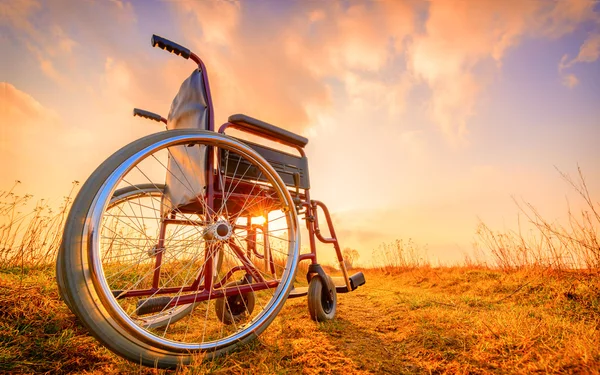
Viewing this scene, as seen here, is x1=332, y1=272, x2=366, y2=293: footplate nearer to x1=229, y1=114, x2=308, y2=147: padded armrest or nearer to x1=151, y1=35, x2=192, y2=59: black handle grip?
x1=229, y1=114, x2=308, y2=147: padded armrest

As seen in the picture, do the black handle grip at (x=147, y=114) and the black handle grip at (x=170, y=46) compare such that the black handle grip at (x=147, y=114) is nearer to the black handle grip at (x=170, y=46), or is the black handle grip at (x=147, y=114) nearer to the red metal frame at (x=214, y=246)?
the red metal frame at (x=214, y=246)

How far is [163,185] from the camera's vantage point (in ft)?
6.76

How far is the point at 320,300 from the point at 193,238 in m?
0.94

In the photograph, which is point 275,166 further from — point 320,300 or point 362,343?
point 362,343

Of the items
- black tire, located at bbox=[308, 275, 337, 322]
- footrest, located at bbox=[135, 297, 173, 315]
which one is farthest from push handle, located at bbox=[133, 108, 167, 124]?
black tire, located at bbox=[308, 275, 337, 322]

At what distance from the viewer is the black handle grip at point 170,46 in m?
1.44

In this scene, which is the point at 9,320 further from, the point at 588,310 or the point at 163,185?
the point at 588,310

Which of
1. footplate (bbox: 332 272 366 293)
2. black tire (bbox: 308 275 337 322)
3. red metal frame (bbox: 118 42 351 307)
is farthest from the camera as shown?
footplate (bbox: 332 272 366 293)

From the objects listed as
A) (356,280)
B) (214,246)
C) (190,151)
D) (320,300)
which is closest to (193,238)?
(214,246)

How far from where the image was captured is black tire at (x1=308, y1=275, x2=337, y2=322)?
181 cm

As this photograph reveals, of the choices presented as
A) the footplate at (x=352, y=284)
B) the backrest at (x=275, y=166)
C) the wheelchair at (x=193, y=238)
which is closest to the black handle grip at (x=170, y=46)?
the wheelchair at (x=193, y=238)

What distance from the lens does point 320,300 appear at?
1.84 meters

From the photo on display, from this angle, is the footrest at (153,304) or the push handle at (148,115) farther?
the push handle at (148,115)

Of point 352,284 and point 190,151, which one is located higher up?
point 190,151
